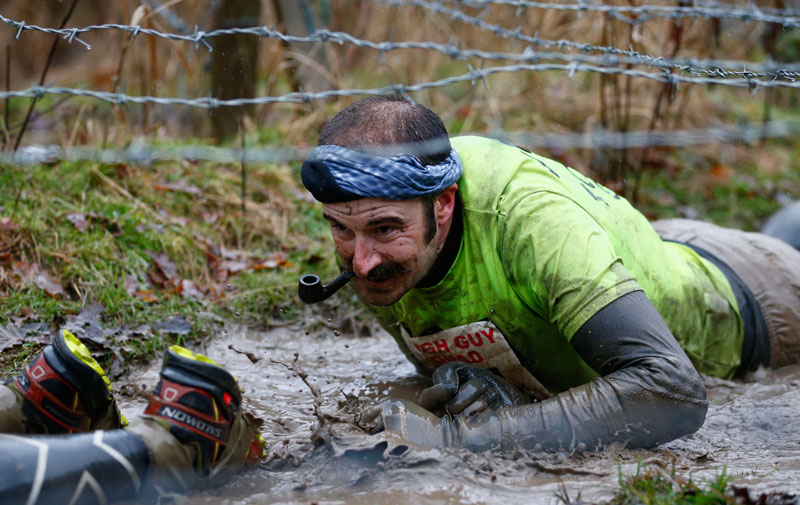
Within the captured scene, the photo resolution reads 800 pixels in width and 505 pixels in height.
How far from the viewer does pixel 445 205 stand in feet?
9.19

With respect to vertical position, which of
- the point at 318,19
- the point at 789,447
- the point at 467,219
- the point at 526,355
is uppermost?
the point at 318,19

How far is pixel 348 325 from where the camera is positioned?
4.32 m

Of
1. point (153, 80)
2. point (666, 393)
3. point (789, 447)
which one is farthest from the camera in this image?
point (153, 80)

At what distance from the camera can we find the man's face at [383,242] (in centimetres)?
262

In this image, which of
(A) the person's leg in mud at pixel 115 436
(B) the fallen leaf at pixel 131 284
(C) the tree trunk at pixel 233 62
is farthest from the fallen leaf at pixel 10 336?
(C) the tree trunk at pixel 233 62

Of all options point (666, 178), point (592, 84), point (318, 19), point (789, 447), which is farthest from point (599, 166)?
point (789, 447)

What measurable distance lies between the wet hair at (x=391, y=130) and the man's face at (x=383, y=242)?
0.05 meters

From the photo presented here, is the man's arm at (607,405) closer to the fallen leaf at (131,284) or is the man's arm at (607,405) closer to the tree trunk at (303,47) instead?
the fallen leaf at (131,284)

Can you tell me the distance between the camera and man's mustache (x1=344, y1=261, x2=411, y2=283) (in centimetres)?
269

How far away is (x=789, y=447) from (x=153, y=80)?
13.1ft

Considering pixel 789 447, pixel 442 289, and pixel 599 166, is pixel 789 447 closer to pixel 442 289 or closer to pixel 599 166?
pixel 442 289

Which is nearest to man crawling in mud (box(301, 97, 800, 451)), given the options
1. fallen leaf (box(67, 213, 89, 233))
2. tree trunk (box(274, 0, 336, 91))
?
fallen leaf (box(67, 213, 89, 233))

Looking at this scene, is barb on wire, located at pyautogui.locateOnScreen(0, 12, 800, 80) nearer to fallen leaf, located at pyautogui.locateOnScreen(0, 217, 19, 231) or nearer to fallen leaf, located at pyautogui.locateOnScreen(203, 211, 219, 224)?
fallen leaf, located at pyautogui.locateOnScreen(0, 217, 19, 231)

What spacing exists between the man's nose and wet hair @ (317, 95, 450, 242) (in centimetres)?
19
